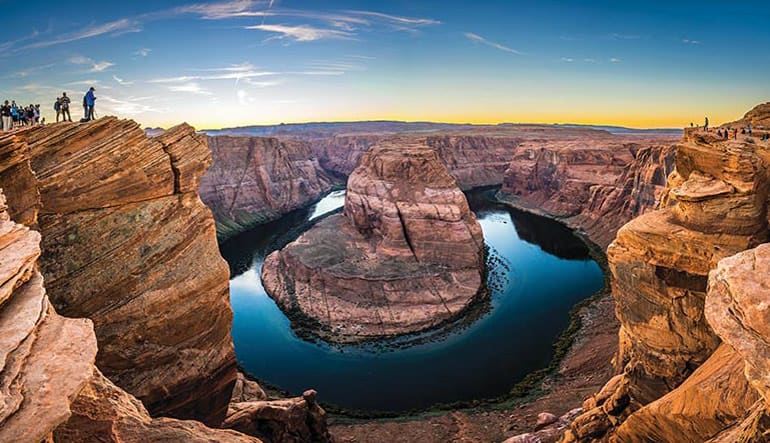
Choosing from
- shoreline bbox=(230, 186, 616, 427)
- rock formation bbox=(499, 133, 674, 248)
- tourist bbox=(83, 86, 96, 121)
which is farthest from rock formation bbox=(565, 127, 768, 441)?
rock formation bbox=(499, 133, 674, 248)

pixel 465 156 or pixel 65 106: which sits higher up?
pixel 65 106

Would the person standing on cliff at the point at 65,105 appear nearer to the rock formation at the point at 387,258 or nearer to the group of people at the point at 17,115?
the group of people at the point at 17,115

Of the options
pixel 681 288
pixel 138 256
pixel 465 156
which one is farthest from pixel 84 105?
pixel 465 156

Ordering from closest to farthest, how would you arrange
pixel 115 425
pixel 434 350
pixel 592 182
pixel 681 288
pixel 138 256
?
pixel 115 425 → pixel 681 288 → pixel 138 256 → pixel 434 350 → pixel 592 182

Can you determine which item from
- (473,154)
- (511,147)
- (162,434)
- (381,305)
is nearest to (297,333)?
(381,305)

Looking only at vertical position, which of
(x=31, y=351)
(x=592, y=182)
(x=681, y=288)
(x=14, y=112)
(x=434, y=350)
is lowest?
(x=434, y=350)

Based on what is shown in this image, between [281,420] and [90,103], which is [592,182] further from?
[90,103]
